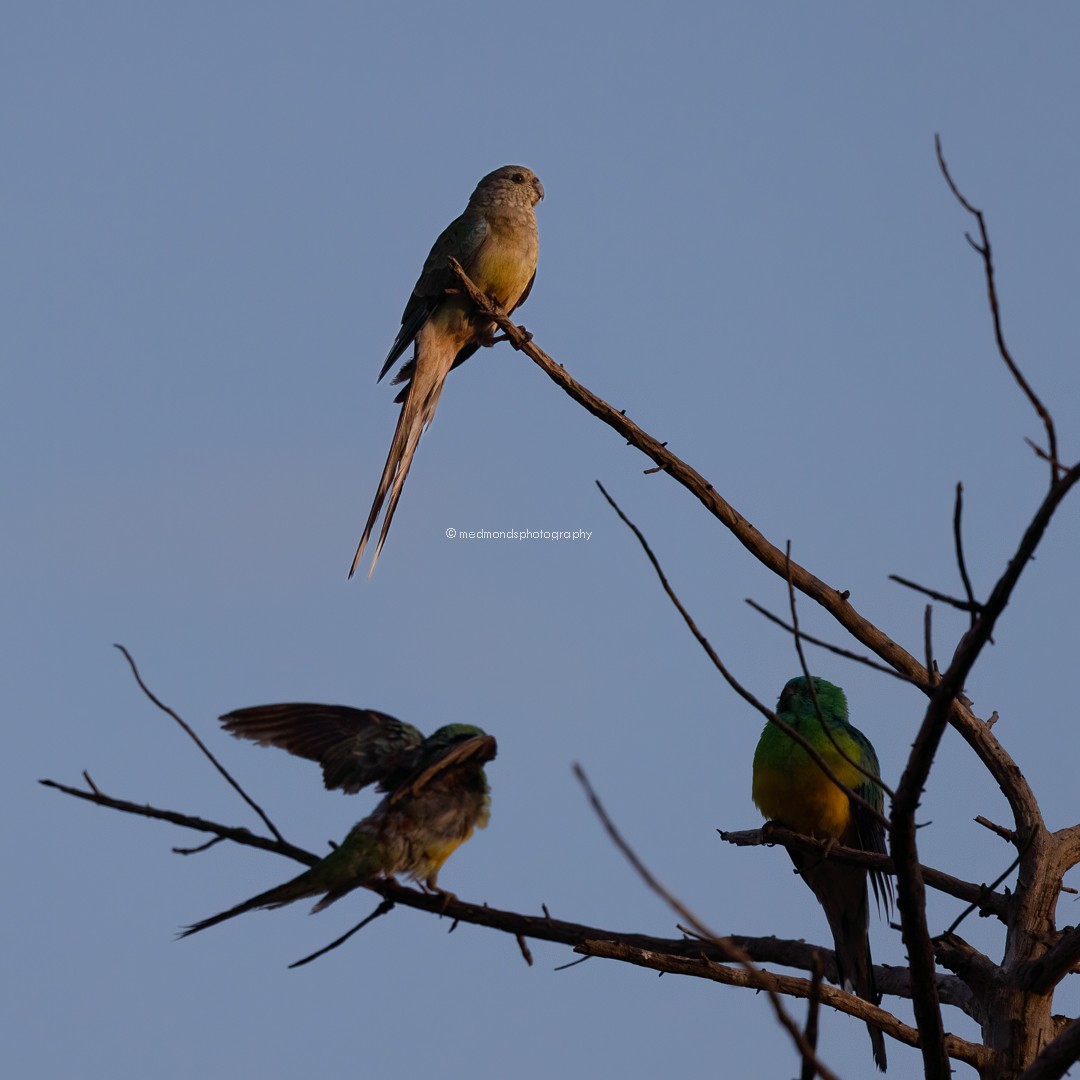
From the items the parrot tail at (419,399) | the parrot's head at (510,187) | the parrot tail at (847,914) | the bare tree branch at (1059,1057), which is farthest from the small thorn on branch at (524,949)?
the parrot's head at (510,187)

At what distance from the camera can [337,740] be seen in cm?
426

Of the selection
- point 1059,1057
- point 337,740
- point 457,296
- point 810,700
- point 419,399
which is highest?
point 457,296

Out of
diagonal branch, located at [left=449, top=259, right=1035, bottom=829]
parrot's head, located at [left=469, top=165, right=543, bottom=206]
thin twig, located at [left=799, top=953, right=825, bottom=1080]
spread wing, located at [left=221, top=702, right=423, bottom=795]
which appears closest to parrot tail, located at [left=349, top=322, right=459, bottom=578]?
parrot's head, located at [left=469, top=165, right=543, bottom=206]

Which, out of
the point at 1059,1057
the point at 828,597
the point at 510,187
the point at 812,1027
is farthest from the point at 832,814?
the point at 510,187

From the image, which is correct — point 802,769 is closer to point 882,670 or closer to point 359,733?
point 359,733

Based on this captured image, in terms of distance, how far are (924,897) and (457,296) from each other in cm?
522

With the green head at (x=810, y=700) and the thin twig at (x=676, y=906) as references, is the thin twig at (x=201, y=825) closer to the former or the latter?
the thin twig at (x=676, y=906)

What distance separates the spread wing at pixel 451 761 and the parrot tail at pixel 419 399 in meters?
2.79

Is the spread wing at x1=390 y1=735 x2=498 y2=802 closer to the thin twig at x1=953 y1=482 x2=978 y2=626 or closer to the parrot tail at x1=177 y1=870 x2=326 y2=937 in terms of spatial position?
the parrot tail at x1=177 y1=870 x2=326 y2=937

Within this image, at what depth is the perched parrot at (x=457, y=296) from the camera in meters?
7.34

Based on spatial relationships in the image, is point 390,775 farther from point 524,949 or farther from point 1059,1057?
point 1059,1057

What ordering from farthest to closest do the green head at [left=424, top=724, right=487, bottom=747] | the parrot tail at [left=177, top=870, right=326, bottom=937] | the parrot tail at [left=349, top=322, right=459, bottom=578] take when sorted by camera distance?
the parrot tail at [left=349, top=322, right=459, bottom=578], the green head at [left=424, top=724, right=487, bottom=747], the parrot tail at [left=177, top=870, right=326, bottom=937]

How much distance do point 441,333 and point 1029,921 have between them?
174 inches

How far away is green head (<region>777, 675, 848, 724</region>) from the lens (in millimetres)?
5934
